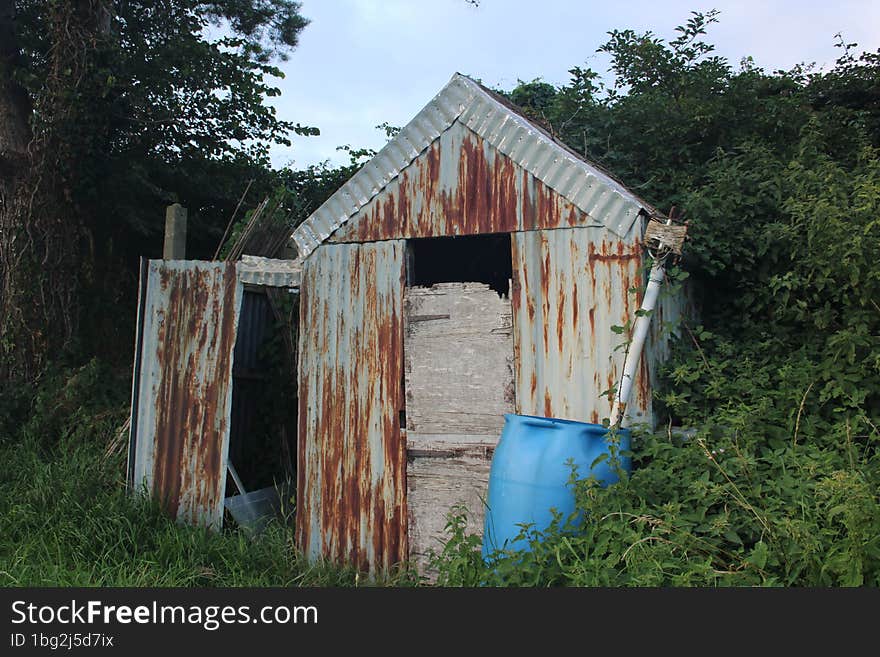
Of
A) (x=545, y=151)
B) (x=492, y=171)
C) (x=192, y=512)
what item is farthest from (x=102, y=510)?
(x=545, y=151)

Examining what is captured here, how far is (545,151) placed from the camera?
223 inches

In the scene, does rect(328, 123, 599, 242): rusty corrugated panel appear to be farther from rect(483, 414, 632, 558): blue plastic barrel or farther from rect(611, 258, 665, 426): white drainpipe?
rect(483, 414, 632, 558): blue plastic barrel

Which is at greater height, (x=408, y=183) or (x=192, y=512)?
(x=408, y=183)

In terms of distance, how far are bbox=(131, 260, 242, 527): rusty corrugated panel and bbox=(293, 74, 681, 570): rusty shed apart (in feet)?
2.60

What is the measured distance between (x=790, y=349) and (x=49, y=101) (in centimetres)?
867

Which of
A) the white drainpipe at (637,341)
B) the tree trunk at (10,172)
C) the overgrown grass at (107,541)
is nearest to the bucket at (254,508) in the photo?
the overgrown grass at (107,541)

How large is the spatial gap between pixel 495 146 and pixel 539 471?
2.56 metres

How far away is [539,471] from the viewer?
15.2 feet

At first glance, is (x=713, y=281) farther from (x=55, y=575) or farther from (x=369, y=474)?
(x=55, y=575)

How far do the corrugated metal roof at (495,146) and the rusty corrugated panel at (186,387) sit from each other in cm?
101

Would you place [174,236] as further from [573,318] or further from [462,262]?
[573,318]

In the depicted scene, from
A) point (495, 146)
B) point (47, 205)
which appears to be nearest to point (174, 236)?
point (495, 146)

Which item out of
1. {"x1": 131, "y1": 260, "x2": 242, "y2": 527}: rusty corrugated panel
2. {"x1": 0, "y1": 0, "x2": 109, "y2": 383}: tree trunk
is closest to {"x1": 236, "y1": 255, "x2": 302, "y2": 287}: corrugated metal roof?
{"x1": 131, "y1": 260, "x2": 242, "y2": 527}: rusty corrugated panel

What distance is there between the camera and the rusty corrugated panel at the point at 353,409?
6004 millimetres
